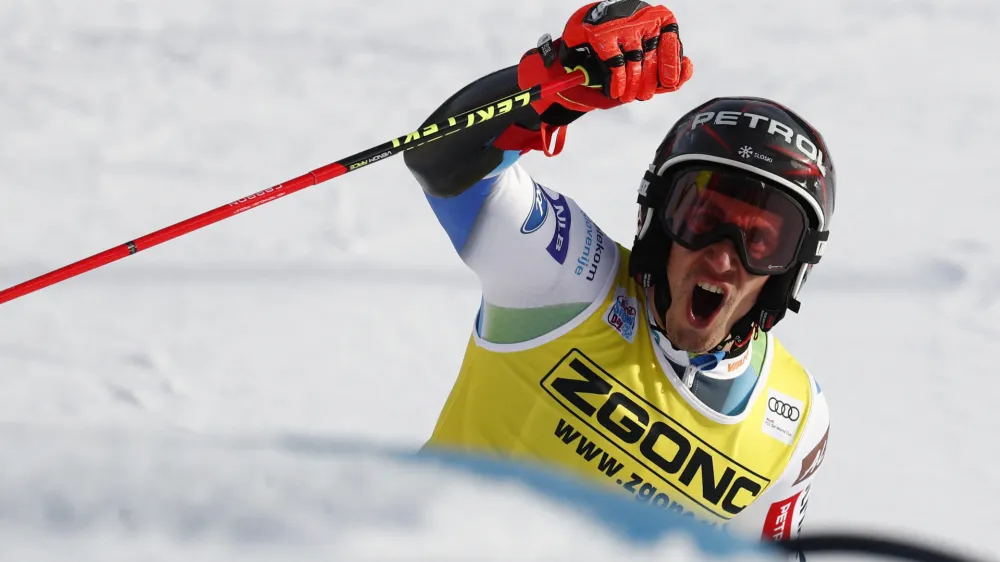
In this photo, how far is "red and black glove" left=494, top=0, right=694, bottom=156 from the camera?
2.34 meters

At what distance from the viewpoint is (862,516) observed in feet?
13.5

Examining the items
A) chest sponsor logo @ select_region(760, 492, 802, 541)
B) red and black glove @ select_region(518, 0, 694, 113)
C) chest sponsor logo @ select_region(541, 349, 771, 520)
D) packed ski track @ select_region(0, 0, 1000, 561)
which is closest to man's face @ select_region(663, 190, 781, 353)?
chest sponsor logo @ select_region(541, 349, 771, 520)

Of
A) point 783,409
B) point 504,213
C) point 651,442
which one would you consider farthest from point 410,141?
point 783,409

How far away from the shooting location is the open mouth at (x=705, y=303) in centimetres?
249

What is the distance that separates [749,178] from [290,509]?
179 cm

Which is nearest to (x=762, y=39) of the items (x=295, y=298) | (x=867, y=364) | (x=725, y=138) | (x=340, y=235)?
(x=867, y=364)

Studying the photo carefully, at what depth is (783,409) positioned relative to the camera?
2656 mm

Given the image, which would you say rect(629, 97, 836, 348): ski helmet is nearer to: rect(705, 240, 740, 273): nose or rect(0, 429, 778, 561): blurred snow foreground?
rect(705, 240, 740, 273): nose

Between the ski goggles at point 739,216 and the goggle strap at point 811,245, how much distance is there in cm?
1

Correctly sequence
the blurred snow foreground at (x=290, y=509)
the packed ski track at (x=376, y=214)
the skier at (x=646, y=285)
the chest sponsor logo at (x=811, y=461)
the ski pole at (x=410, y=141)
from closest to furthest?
the blurred snow foreground at (x=290, y=509)
the ski pole at (x=410, y=141)
the skier at (x=646, y=285)
the chest sponsor logo at (x=811, y=461)
the packed ski track at (x=376, y=214)

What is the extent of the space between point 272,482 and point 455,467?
0.59ft

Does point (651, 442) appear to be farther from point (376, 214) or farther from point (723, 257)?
point (376, 214)

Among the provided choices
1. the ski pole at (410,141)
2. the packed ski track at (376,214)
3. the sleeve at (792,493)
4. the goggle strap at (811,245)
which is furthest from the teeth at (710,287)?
the packed ski track at (376,214)

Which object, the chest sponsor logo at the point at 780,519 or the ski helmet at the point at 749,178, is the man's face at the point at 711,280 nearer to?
the ski helmet at the point at 749,178
